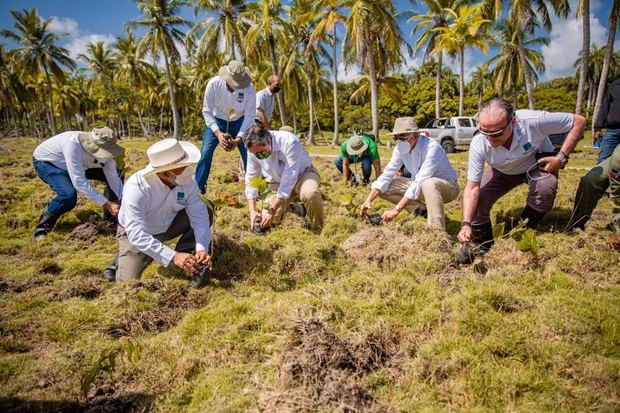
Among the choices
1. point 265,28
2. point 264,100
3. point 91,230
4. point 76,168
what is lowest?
point 91,230

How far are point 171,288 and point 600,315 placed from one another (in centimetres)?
298

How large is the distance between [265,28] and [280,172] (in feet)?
64.5

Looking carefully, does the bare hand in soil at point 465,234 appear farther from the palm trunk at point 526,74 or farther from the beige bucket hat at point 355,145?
the palm trunk at point 526,74

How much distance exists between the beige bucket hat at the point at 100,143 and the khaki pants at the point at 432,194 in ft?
11.4

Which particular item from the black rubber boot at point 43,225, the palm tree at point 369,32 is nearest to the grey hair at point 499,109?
the black rubber boot at point 43,225

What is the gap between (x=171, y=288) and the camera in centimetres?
288

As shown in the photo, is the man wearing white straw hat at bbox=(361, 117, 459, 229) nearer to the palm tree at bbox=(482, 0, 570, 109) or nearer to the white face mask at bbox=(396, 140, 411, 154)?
the white face mask at bbox=(396, 140, 411, 154)

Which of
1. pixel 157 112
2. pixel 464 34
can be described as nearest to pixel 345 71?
pixel 464 34

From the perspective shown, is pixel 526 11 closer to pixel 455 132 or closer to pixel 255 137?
pixel 455 132

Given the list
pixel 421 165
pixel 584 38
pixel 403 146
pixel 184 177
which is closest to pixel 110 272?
pixel 184 177

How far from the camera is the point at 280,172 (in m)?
4.39

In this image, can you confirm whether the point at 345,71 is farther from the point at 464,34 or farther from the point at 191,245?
the point at 191,245

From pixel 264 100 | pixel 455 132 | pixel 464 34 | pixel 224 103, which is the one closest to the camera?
pixel 224 103

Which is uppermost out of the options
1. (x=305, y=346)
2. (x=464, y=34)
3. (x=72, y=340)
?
(x=464, y=34)
